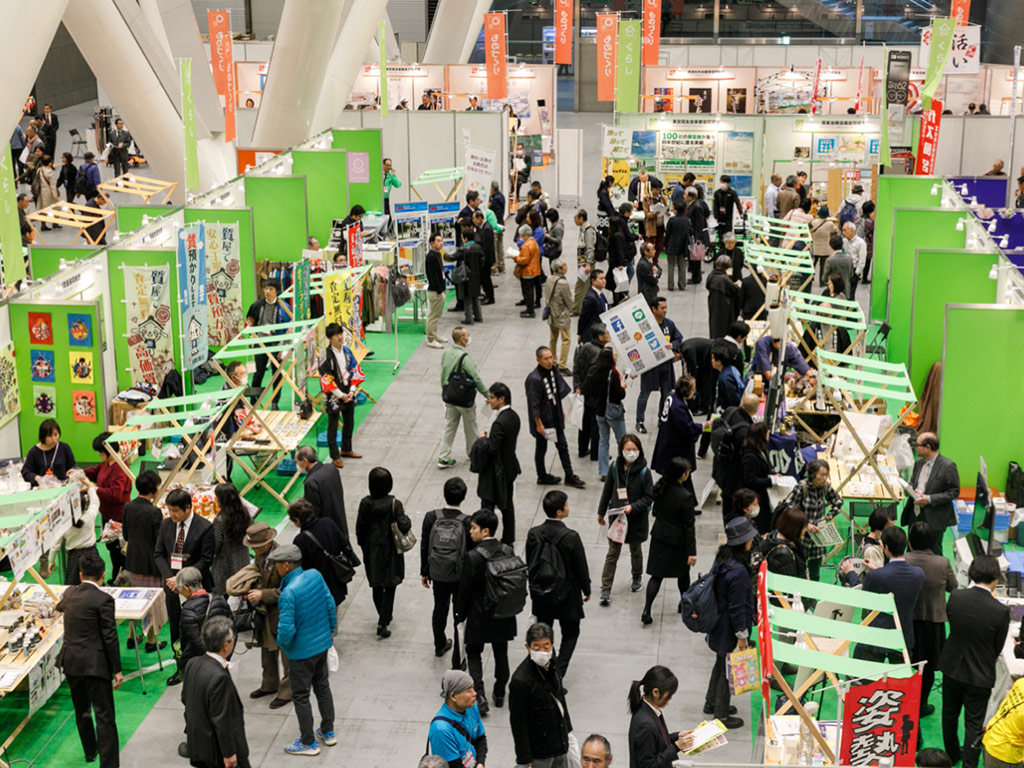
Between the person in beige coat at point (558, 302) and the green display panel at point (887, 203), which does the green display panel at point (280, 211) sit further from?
the green display panel at point (887, 203)

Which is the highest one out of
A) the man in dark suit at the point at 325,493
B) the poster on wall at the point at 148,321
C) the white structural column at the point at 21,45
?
the white structural column at the point at 21,45

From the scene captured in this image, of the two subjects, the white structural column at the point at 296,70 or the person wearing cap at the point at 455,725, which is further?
the white structural column at the point at 296,70

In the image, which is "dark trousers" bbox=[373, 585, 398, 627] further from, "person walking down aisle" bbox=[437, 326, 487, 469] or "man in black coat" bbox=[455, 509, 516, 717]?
"person walking down aisle" bbox=[437, 326, 487, 469]

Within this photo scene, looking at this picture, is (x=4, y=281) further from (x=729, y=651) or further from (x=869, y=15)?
(x=869, y=15)

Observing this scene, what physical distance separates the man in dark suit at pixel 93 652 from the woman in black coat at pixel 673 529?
374cm

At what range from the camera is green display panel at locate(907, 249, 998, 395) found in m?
13.0

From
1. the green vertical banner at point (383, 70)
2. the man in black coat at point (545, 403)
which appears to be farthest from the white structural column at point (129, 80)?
the man in black coat at point (545, 403)

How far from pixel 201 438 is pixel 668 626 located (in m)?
4.46

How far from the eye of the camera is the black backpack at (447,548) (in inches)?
335

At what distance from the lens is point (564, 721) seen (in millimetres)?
7047

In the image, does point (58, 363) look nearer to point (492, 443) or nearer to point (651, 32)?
point (492, 443)

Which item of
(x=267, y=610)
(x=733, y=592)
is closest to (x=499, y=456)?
(x=267, y=610)

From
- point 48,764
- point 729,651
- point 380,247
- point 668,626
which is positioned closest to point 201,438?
point 48,764

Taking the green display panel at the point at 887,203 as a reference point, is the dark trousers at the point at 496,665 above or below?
below
